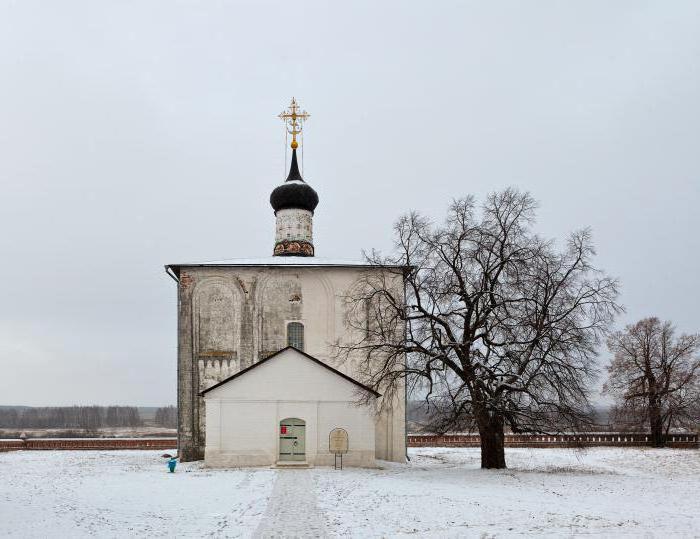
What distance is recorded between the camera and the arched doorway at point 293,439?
2080cm

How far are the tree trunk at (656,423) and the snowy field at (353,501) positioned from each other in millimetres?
11522

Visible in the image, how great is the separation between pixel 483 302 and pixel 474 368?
2160 mm

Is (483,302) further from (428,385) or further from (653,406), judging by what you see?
(653,406)

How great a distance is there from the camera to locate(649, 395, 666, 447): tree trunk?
33.0 meters

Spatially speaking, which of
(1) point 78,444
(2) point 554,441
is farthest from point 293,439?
(2) point 554,441

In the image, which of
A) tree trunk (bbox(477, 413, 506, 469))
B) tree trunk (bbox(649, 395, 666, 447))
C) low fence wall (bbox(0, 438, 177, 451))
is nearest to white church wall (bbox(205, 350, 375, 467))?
tree trunk (bbox(477, 413, 506, 469))

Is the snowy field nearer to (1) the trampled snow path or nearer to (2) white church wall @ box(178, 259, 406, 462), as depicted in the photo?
(1) the trampled snow path

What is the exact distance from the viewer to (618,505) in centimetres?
1315

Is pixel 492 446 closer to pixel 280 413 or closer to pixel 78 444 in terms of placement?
pixel 280 413

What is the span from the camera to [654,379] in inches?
1345

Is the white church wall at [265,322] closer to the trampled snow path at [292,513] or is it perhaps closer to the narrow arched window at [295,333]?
the narrow arched window at [295,333]

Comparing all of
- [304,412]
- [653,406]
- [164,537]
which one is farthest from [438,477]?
[653,406]

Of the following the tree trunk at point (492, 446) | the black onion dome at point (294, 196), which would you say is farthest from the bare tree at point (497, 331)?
the black onion dome at point (294, 196)

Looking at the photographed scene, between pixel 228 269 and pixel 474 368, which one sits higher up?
pixel 228 269
